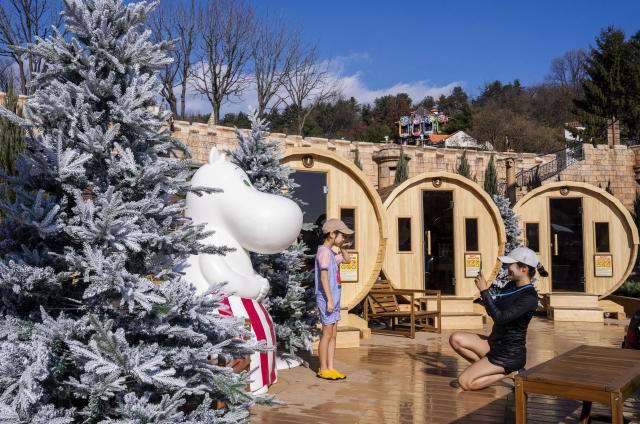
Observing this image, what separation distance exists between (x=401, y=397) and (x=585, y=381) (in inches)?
79.7

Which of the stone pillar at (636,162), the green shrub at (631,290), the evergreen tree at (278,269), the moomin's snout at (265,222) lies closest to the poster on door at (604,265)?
the green shrub at (631,290)

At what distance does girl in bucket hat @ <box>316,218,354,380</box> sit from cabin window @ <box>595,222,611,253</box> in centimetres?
737

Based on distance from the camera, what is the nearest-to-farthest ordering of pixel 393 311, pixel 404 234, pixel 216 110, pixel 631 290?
1. pixel 393 311
2. pixel 404 234
3. pixel 631 290
4. pixel 216 110

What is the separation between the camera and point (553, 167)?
23.9m

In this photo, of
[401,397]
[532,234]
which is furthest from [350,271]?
[532,234]

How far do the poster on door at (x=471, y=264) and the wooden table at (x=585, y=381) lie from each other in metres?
5.70

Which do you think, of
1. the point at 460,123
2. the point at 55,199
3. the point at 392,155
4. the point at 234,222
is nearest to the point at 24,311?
the point at 55,199

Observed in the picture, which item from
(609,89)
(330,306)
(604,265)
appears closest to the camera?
(330,306)

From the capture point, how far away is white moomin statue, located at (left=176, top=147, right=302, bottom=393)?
158 inches

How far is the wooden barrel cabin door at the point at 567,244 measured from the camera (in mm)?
10398

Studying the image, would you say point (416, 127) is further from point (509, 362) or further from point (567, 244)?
point (509, 362)

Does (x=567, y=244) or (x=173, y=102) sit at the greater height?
(x=173, y=102)

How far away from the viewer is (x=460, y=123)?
4438cm

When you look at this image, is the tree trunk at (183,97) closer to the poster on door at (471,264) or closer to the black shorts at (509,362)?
the poster on door at (471,264)
